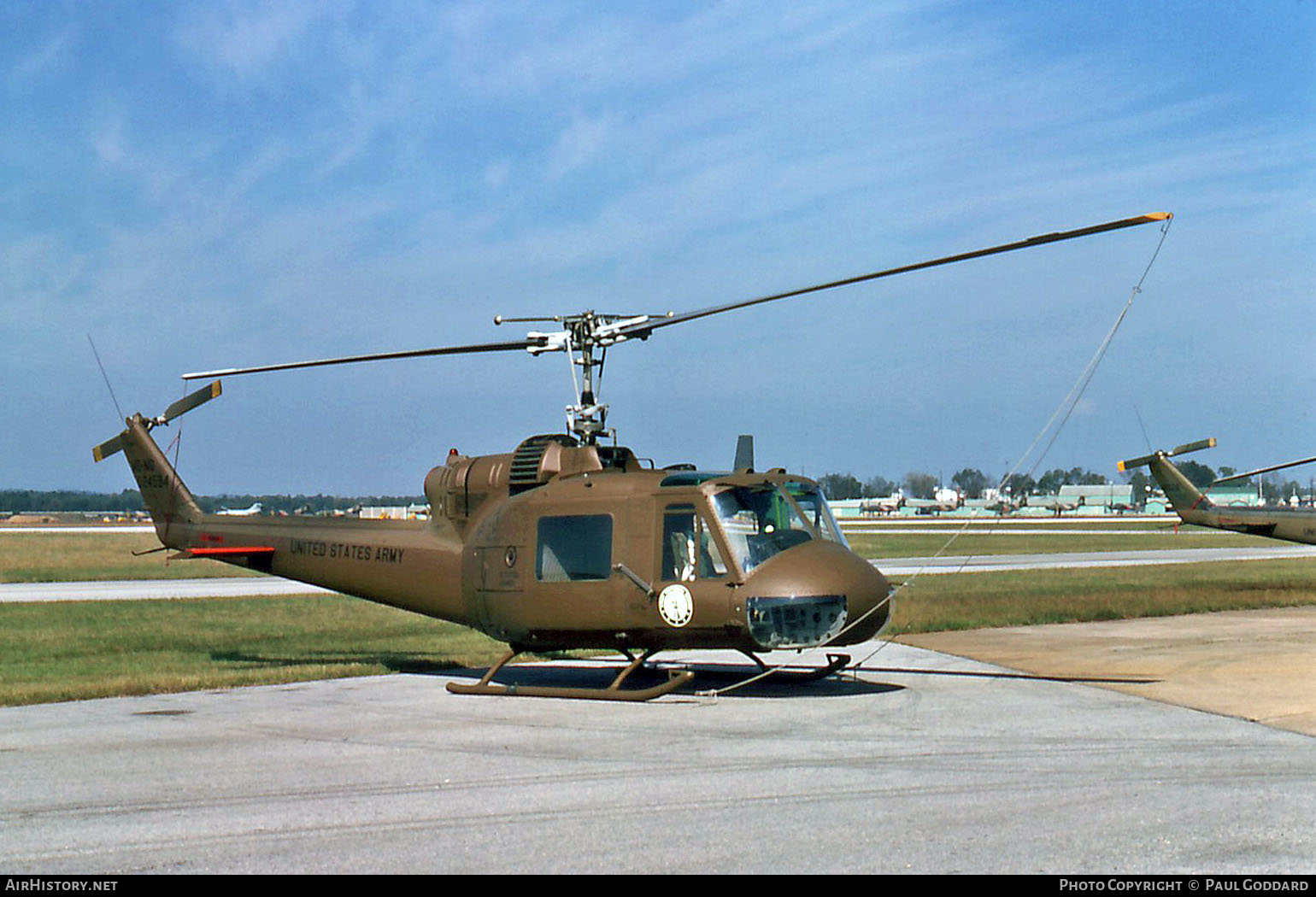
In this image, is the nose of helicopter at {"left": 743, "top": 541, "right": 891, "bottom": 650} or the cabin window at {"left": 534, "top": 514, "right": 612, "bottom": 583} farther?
the cabin window at {"left": 534, "top": 514, "right": 612, "bottom": 583}

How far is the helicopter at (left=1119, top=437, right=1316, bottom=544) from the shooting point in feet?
105

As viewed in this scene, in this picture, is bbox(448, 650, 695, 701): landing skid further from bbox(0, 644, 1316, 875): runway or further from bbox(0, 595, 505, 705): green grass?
bbox(0, 595, 505, 705): green grass

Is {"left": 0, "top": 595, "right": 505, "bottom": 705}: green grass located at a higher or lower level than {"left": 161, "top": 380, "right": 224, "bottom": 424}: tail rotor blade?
lower

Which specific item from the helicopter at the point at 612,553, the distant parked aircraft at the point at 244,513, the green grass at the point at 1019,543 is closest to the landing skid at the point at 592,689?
the helicopter at the point at 612,553

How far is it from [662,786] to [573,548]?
5049 mm

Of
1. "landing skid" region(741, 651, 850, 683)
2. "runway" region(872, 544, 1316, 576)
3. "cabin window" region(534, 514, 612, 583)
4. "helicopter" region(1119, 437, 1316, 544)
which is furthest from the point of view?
"runway" region(872, 544, 1316, 576)

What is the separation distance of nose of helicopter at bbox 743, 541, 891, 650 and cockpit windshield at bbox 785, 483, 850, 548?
28.4 inches

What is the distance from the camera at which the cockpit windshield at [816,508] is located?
13.4 m

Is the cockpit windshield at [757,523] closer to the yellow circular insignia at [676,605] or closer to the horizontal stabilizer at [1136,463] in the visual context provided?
the yellow circular insignia at [676,605]

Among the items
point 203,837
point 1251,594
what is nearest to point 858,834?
point 203,837

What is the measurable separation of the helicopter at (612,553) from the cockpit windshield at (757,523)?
14 mm

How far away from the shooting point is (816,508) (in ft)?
44.4

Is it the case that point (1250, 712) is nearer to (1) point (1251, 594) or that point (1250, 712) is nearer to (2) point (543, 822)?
(2) point (543, 822)

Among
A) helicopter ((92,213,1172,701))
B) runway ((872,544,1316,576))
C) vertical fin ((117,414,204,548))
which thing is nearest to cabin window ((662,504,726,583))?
helicopter ((92,213,1172,701))
